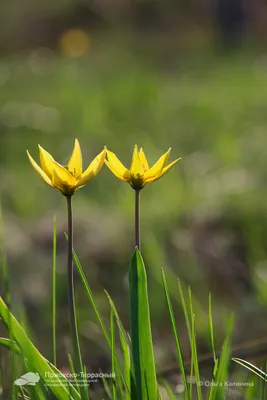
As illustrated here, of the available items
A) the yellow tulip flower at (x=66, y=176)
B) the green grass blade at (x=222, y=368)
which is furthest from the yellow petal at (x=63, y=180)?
the green grass blade at (x=222, y=368)

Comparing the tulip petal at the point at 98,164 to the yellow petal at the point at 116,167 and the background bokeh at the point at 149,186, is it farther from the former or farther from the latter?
the background bokeh at the point at 149,186

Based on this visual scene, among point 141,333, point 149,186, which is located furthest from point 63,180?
point 149,186

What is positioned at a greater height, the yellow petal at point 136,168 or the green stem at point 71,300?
the yellow petal at point 136,168

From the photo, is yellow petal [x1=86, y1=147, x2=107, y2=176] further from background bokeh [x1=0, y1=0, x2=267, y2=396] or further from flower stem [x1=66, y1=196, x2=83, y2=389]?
background bokeh [x1=0, y1=0, x2=267, y2=396]

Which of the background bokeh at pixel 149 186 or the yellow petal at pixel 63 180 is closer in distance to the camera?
the yellow petal at pixel 63 180

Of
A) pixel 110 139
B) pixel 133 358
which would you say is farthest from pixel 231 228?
pixel 133 358

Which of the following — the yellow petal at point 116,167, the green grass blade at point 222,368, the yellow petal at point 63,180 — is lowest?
the green grass blade at point 222,368
